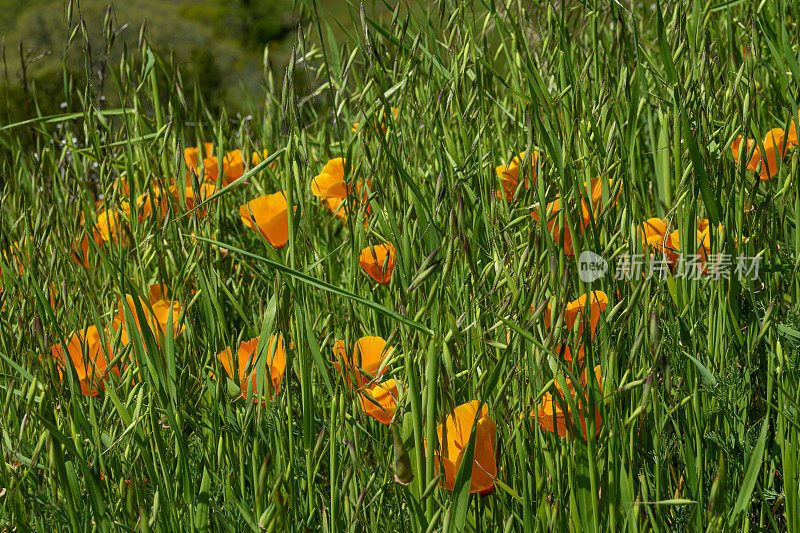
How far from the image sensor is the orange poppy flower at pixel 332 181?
1.03 meters

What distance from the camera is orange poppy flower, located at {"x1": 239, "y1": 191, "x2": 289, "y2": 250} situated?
933 millimetres

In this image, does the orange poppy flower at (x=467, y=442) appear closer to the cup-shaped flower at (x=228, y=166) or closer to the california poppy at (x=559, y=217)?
the california poppy at (x=559, y=217)

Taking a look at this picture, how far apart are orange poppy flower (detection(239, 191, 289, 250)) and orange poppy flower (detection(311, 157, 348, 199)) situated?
8 centimetres

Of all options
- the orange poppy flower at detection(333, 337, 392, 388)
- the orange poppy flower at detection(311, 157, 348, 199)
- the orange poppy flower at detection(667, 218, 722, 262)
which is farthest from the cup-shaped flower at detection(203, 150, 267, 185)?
the orange poppy flower at detection(667, 218, 722, 262)

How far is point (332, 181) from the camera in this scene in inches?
42.1

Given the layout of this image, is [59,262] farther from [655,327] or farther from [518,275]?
[655,327]

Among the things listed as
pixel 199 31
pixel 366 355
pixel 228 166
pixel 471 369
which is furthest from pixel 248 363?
pixel 199 31

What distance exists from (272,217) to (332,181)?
149 millimetres

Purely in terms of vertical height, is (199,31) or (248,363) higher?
(199,31)

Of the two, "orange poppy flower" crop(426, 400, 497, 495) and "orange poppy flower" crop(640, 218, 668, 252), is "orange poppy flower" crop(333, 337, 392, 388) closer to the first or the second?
"orange poppy flower" crop(426, 400, 497, 495)

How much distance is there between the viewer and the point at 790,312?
2.46 feet

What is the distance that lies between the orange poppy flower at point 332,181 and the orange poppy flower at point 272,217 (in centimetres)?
8

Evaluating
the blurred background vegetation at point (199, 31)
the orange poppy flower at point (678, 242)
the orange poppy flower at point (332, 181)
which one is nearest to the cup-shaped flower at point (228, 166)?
the orange poppy flower at point (332, 181)

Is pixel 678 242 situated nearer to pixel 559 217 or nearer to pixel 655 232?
pixel 655 232
